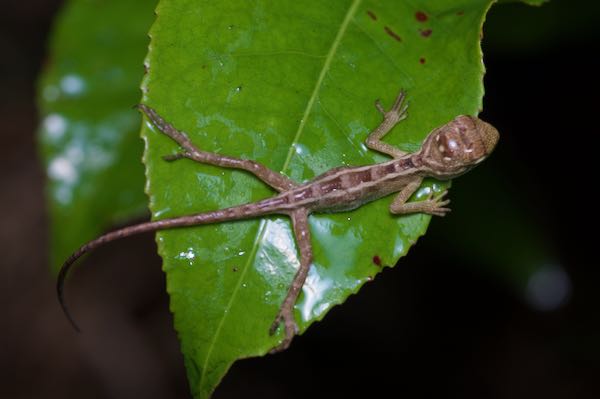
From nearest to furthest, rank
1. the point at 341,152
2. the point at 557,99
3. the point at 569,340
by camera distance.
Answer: the point at 341,152 → the point at 557,99 → the point at 569,340

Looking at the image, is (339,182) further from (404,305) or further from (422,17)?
(404,305)

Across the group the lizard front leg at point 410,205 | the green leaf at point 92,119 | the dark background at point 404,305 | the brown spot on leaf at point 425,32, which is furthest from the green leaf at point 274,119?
the dark background at point 404,305

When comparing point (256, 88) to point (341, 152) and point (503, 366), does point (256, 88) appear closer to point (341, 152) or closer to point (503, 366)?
point (341, 152)

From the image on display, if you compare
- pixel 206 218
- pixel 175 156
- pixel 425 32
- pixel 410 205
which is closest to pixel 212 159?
pixel 175 156

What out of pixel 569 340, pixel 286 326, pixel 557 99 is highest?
pixel 286 326

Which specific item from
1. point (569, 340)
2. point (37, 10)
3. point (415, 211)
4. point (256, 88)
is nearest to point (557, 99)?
point (569, 340)

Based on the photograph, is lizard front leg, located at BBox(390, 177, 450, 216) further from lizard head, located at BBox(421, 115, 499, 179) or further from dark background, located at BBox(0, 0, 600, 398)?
dark background, located at BBox(0, 0, 600, 398)

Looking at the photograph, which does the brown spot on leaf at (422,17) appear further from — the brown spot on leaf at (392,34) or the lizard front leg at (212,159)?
the lizard front leg at (212,159)
